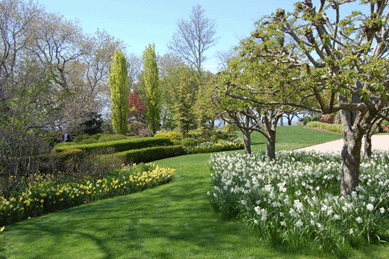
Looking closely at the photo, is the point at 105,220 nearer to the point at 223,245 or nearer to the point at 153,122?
the point at 223,245

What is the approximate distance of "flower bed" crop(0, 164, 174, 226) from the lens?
536cm

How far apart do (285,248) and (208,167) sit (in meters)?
5.99

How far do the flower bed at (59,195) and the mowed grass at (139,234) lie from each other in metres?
0.38

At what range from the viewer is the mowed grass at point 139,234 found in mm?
3793

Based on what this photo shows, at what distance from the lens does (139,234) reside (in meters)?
4.40

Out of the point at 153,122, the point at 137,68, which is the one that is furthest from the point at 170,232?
the point at 137,68

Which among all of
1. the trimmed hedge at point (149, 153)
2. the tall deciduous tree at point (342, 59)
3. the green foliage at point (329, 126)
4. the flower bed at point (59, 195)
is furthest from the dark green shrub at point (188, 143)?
the green foliage at point (329, 126)

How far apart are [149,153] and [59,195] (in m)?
7.91

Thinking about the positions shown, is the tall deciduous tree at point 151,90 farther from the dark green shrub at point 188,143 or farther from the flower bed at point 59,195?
the flower bed at point 59,195

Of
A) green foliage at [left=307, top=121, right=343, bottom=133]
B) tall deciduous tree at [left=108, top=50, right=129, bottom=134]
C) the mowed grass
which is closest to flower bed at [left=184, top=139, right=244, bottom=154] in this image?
tall deciduous tree at [left=108, top=50, right=129, bottom=134]

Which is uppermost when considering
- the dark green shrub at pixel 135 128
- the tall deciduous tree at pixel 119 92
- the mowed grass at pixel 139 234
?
the tall deciduous tree at pixel 119 92

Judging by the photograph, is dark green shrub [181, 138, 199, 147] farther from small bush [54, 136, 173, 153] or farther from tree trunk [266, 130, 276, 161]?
tree trunk [266, 130, 276, 161]

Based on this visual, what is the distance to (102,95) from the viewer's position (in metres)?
34.6

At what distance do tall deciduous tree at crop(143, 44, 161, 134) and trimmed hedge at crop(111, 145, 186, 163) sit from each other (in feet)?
28.3
